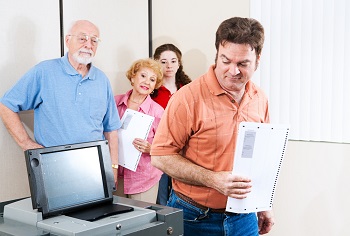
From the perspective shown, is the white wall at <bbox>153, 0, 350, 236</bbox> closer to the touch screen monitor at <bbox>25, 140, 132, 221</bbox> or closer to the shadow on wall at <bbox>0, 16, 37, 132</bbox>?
the shadow on wall at <bbox>0, 16, 37, 132</bbox>

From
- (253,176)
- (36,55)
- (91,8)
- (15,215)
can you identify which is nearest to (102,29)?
(91,8)

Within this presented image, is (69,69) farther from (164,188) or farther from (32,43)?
(164,188)

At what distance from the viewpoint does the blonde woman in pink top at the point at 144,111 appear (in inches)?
117

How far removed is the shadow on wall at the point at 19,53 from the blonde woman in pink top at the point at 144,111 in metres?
0.62

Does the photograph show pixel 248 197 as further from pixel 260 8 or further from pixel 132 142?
pixel 260 8

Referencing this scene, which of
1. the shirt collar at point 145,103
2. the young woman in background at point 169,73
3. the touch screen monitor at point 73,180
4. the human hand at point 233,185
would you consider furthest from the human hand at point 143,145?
the touch screen monitor at point 73,180

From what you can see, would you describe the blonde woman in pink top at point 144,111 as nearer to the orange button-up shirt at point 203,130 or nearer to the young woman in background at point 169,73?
the young woman in background at point 169,73

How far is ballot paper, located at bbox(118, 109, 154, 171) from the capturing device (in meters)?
2.84

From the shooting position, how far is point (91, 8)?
3107mm

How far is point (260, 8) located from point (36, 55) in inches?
58.2

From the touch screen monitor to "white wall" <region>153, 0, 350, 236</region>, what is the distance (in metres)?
1.93

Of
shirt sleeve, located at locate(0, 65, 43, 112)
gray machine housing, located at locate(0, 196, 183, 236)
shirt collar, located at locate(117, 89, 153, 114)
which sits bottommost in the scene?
gray machine housing, located at locate(0, 196, 183, 236)

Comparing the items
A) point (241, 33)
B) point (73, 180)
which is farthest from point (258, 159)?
point (73, 180)

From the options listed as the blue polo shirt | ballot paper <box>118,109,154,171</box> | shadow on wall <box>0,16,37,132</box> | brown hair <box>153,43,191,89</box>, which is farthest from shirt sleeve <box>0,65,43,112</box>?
brown hair <box>153,43,191,89</box>
